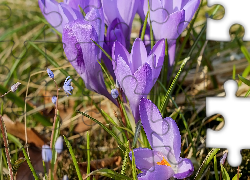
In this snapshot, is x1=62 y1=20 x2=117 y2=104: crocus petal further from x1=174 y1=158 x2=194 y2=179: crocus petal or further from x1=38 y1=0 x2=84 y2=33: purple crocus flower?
x1=174 y1=158 x2=194 y2=179: crocus petal

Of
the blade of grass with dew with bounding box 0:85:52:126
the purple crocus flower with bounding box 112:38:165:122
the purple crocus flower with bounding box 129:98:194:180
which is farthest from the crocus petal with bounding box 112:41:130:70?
the blade of grass with dew with bounding box 0:85:52:126

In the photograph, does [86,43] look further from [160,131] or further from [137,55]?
[160,131]

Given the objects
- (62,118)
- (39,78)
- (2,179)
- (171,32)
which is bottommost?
(2,179)

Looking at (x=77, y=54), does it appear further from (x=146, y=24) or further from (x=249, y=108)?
(x=249, y=108)

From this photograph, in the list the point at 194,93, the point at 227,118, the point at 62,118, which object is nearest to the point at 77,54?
the point at 227,118

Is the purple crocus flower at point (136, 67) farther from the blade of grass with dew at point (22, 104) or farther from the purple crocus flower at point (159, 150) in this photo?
the blade of grass with dew at point (22, 104)

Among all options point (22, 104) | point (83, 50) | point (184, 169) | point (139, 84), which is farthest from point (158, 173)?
point (22, 104)

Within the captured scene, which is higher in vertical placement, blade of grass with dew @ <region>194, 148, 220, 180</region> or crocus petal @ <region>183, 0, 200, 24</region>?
crocus petal @ <region>183, 0, 200, 24</region>
